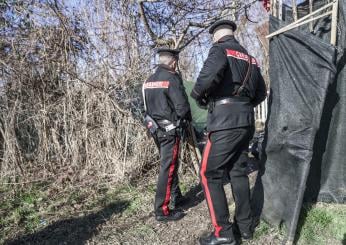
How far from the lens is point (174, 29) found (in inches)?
229

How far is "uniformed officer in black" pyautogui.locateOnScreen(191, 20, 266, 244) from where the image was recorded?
3.34 m

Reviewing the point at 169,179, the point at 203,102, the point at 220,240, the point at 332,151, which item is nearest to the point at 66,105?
the point at 169,179

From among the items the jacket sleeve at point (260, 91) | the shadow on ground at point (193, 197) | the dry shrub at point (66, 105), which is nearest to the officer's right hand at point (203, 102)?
the jacket sleeve at point (260, 91)

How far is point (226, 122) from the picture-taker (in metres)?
3.35

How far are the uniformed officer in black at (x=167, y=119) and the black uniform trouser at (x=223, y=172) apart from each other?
85cm

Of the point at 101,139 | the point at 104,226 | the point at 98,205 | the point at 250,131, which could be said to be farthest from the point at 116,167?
the point at 250,131

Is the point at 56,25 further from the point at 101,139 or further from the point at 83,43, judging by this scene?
the point at 101,139

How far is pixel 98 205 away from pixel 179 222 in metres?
1.27

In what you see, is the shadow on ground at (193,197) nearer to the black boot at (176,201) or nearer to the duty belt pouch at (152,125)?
the black boot at (176,201)

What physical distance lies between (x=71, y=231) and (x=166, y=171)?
4.24 ft

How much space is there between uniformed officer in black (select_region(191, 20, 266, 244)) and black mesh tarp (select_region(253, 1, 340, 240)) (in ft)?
1.20

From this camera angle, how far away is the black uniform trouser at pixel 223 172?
339 cm

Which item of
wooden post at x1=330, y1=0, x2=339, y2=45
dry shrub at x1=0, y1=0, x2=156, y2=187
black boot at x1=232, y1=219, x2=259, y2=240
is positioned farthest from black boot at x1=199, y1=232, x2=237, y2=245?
dry shrub at x1=0, y1=0, x2=156, y2=187

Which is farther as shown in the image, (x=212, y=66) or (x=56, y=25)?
(x=56, y=25)
